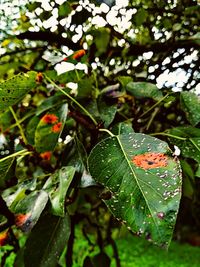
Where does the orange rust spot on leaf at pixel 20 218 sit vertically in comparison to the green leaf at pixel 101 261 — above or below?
above

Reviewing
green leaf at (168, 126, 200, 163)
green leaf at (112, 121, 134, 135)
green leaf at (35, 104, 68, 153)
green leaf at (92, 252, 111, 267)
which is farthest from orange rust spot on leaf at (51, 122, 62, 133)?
green leaf at (92, 252, 111, 267)

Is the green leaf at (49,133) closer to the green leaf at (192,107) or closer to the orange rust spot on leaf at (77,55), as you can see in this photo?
the orange rust spot on leaf at (77,55)

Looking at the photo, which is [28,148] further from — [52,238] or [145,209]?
[145,209]

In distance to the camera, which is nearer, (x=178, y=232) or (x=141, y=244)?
(x=141, y=244)

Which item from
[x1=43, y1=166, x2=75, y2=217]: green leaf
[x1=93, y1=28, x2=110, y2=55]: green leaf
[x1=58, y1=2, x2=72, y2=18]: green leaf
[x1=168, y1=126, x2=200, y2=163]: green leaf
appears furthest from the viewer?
[x1=93, y1=28, x2=110, y2=55]: green leaf

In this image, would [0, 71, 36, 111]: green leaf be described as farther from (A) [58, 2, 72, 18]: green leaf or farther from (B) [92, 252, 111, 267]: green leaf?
(B) [92, 252, 111, 267]: green leaf

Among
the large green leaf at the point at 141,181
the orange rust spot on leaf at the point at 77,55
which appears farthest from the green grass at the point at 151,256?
the large green leaf at the point at 141,181

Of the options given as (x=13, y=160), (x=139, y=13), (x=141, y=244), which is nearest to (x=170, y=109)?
(x=139, y=13)
